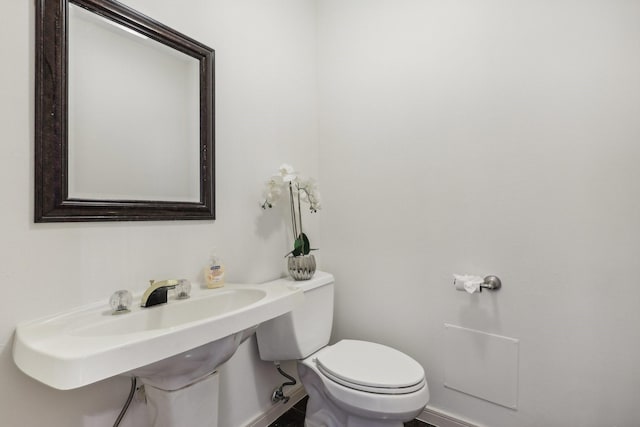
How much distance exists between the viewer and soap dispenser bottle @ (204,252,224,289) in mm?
1205

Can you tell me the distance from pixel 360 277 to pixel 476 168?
2.69ft

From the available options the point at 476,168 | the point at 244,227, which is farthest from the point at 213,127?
the point at 476,168

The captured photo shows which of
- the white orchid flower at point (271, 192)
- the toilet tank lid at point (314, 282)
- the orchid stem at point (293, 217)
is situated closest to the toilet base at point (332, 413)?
the toilet tank lid at point (314, 282)

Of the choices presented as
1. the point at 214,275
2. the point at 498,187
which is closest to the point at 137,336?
the point at 214,275

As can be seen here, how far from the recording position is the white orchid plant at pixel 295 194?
148cm

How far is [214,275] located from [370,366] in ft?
2.41

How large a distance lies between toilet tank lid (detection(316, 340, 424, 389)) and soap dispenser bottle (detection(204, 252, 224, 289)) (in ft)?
1.82

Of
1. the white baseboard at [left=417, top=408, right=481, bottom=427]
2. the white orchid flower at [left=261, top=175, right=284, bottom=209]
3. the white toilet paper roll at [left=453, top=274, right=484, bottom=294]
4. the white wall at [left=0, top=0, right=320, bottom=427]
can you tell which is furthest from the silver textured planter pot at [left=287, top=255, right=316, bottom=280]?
the white baseboard at [left=417, top=408, right=481, bottom=427]

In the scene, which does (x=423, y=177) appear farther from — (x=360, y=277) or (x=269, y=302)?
(x=269, y=302)

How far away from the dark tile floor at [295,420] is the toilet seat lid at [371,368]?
45 centimetres

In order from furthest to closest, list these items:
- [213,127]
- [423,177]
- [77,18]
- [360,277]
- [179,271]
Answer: [360,277], [423,177], [213,127], [179,271], [77,18]

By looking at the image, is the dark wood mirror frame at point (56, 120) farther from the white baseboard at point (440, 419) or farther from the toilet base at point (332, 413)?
the white baseboard at point (440, 419)

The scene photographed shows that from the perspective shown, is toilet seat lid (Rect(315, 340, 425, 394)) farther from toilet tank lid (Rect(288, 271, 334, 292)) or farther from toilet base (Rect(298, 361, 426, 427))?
toilet tank lid (Rect(288, 271, 334, 292))

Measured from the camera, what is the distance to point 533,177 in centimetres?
130
